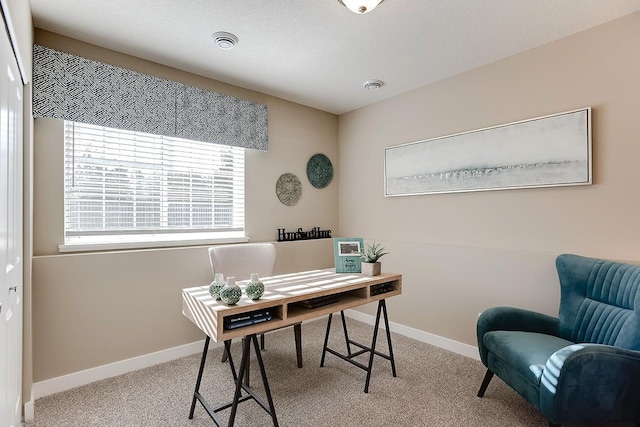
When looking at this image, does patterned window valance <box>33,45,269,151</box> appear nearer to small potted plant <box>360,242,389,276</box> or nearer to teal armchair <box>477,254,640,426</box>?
small potted plant <box>360,242,389,276</box>

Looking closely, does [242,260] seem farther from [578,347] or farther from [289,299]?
[578,347]

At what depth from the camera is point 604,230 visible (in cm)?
231

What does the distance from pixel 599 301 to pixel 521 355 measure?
708 mm

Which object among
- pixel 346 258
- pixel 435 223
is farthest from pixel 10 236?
pixel 435 223

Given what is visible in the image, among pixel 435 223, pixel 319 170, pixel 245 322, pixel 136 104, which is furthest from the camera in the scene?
pixel 319 170

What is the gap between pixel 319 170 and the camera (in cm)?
413

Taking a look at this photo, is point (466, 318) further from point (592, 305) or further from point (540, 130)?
point (540, 130)

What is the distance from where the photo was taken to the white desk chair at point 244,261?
9.35 feet

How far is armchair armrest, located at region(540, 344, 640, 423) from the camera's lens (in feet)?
5.28

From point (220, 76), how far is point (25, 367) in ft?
8.95

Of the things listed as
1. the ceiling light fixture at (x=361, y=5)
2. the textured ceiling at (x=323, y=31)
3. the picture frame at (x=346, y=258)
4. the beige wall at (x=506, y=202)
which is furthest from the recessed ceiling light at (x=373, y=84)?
the picture frame at (x=346, y=258)

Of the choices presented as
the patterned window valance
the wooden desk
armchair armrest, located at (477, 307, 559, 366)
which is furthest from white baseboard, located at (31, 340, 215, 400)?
armchair armrest, located at (477, 307, 559, 366)

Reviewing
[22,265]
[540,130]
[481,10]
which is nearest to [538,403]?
[540,130]

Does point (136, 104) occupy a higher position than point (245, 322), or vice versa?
point (136, 104)
